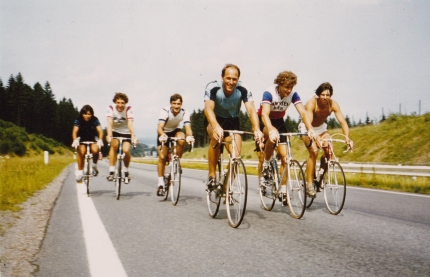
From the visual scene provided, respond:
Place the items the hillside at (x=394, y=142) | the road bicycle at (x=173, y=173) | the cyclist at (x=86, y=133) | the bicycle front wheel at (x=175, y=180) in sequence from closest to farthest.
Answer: the bicycle front wheel at (x=175, y=180), the road bicycle at (x=173, y=173), the cyclist at (x=86, y=133), the hillside at (x=394, y=142)

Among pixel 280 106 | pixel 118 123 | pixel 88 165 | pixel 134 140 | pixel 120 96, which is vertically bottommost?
pixel 88 165

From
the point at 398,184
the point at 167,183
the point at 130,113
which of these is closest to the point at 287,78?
the point at 167,183

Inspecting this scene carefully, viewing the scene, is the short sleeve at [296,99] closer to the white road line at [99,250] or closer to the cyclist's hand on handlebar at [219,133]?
the cyclist's hand on handlebar at [219,133]

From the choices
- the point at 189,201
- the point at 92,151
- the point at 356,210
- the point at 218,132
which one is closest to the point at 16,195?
the point at 92,151

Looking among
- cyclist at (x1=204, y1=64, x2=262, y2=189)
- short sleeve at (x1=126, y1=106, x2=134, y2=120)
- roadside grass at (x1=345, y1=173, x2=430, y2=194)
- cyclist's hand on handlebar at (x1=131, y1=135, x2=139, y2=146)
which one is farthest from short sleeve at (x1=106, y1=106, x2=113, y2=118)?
roadside grass at (x1=345, y1=173, x2=430, y2=194)

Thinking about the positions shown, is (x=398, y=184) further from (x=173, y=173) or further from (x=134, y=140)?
(x=134, y=140)

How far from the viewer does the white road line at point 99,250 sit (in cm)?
332

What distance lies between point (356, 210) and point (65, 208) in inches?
200

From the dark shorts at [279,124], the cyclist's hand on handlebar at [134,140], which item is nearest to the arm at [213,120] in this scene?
the dark shorts at [279,124]

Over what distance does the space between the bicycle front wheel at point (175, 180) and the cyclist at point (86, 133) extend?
2278 mm

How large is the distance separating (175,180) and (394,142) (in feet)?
106

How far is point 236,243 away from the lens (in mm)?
4262

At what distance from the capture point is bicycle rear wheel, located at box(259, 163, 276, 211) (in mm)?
6672

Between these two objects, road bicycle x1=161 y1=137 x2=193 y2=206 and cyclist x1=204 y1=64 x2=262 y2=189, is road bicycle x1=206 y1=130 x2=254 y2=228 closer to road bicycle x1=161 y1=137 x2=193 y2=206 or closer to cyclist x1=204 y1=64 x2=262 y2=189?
cyclist x1=204 y1=64 x2=262 y2=189
